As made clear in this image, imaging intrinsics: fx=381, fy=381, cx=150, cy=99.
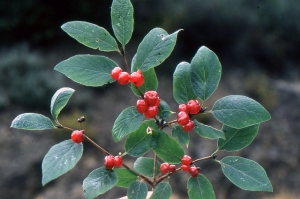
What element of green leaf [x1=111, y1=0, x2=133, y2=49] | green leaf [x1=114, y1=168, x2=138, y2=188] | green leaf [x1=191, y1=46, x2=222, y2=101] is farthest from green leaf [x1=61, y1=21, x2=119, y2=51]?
green leaf [x1=114, y1=168, x2=138, y2=188]

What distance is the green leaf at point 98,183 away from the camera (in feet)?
1.93

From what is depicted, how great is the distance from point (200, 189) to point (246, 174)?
3.2 inches

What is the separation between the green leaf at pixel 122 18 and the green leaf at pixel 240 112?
19 centimetres

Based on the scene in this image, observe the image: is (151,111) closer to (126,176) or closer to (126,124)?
(126,124)

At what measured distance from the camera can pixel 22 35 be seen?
2.44 meters

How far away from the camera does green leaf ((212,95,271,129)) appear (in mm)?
582

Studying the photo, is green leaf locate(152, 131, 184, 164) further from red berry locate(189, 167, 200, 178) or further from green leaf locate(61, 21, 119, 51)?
green leaf locate(61, 21, 119, 51)

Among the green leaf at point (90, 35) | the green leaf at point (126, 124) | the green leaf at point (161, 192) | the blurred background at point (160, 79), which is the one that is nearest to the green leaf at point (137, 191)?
the green leaf at point (161, 192)

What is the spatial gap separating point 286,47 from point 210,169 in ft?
3.61

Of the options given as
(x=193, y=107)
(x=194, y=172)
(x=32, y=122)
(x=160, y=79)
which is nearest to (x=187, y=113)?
(x=193, y=107)

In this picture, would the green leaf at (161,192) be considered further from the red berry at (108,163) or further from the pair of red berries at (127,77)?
the pair of red berries at (127,77)

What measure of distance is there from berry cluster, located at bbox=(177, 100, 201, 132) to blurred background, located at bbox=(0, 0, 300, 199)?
1.23 meters

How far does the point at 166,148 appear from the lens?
2.12 ft

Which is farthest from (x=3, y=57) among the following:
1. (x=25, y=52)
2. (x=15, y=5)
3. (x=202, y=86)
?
(x=202, y=86)
